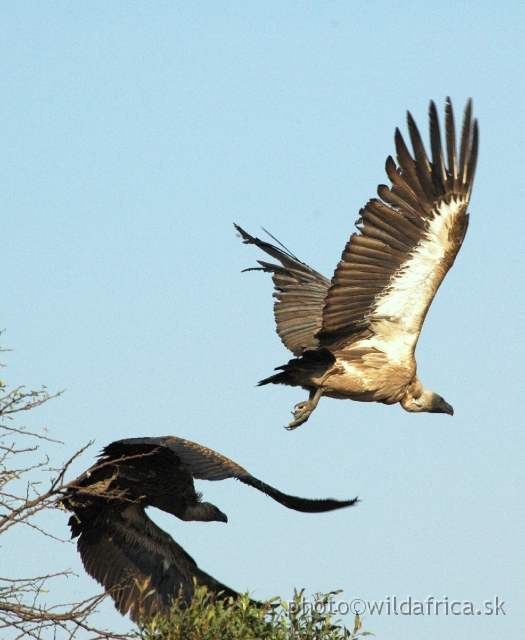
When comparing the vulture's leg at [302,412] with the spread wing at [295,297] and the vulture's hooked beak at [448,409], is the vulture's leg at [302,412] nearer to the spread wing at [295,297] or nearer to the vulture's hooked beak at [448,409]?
the spread wing at [295,297]

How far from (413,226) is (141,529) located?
2948 mm

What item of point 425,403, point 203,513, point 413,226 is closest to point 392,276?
point 413,226

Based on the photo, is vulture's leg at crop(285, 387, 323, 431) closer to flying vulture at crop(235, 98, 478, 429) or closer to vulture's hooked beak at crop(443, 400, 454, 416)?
flying vulture at crop(235, 98, 478, 429)

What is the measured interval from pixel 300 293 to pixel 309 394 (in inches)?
65.9

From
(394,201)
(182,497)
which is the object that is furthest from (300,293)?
(182,497)

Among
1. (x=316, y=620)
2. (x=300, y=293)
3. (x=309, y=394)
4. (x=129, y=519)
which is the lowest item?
(x=316, y=620)

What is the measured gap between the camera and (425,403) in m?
9.48

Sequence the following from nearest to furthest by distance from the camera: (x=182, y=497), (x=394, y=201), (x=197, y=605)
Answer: (x=197, y=605) < (x=182, y=497) < (x=394, y=201)

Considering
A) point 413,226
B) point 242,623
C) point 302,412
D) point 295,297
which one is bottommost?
point 242,623

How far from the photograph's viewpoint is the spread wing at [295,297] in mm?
9594

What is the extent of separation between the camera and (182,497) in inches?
275

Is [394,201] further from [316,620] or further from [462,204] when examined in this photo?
[316,620]

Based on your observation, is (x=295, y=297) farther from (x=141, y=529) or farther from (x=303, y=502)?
(x=303, y=502)

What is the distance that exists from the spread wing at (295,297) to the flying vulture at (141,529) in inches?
103
